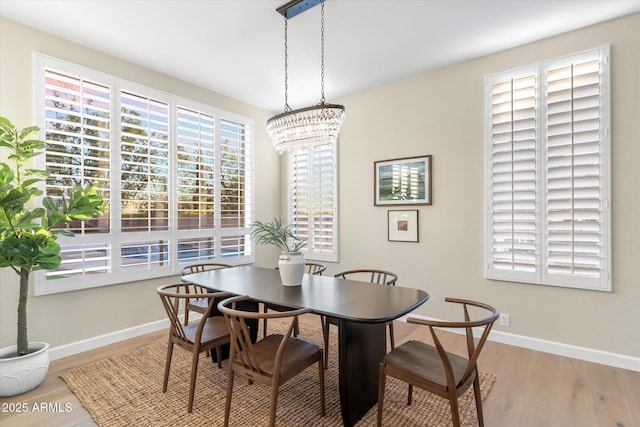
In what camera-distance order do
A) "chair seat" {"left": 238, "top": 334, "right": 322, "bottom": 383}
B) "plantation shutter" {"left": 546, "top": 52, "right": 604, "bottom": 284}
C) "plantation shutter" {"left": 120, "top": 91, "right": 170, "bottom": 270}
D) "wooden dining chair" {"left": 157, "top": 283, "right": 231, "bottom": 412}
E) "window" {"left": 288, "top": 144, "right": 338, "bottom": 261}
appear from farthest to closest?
1. "window" {"left": 288, "top": 144, "right": 338, "bottom": 261}
2. "plantation shutter" {"left": 120, "top": 91, "right": 170, "bottom": 270}
3. "plantation shutter" {"left": 546, "top": 52, "right": 604, "bottom": 284}
4. "wooden dining chair" {"left": 157, "top": 283, "right": 231, "bottom": 412}
5. "chair seat" {"left": 238, "top": 334, "right": 322, "bottom": 383}

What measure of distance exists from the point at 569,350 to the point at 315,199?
321cm

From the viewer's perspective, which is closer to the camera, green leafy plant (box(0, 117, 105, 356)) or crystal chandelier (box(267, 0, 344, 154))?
green leafy plant (box(0, 117, 105, 356))

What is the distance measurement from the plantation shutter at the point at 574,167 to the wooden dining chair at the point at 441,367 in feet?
5.30

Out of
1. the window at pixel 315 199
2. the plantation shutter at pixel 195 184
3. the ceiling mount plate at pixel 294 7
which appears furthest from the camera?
the window at pixel 315 199

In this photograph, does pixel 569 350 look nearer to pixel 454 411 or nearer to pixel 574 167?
pixel 574 167

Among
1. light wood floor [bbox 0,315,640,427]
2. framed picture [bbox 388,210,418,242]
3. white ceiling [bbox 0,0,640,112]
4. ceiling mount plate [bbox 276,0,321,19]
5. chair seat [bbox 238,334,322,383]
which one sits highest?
white ceiling [bbox 0,0,640,112]

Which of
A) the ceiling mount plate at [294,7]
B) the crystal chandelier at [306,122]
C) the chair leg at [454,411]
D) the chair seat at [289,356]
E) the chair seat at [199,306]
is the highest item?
the ceiling mount plate at [294,7]

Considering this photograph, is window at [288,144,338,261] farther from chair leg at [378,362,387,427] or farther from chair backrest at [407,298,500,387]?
chair backrest at [407,298,500,387]

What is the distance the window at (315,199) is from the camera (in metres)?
4.48

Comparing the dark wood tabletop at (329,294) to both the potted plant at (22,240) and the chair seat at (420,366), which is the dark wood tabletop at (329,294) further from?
the potted plant at (22,240)

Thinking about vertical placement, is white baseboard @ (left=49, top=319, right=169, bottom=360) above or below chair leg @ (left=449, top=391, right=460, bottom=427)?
below

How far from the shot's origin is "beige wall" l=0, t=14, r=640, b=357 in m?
2.67

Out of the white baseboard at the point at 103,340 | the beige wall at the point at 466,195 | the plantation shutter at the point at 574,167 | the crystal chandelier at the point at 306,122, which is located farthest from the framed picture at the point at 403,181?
the white baseboard at the point at 103,340

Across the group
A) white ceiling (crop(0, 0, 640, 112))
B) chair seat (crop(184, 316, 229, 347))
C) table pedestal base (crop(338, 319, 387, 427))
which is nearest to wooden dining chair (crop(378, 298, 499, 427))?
table pedestal base (crop(338, 319, 387, 427))
